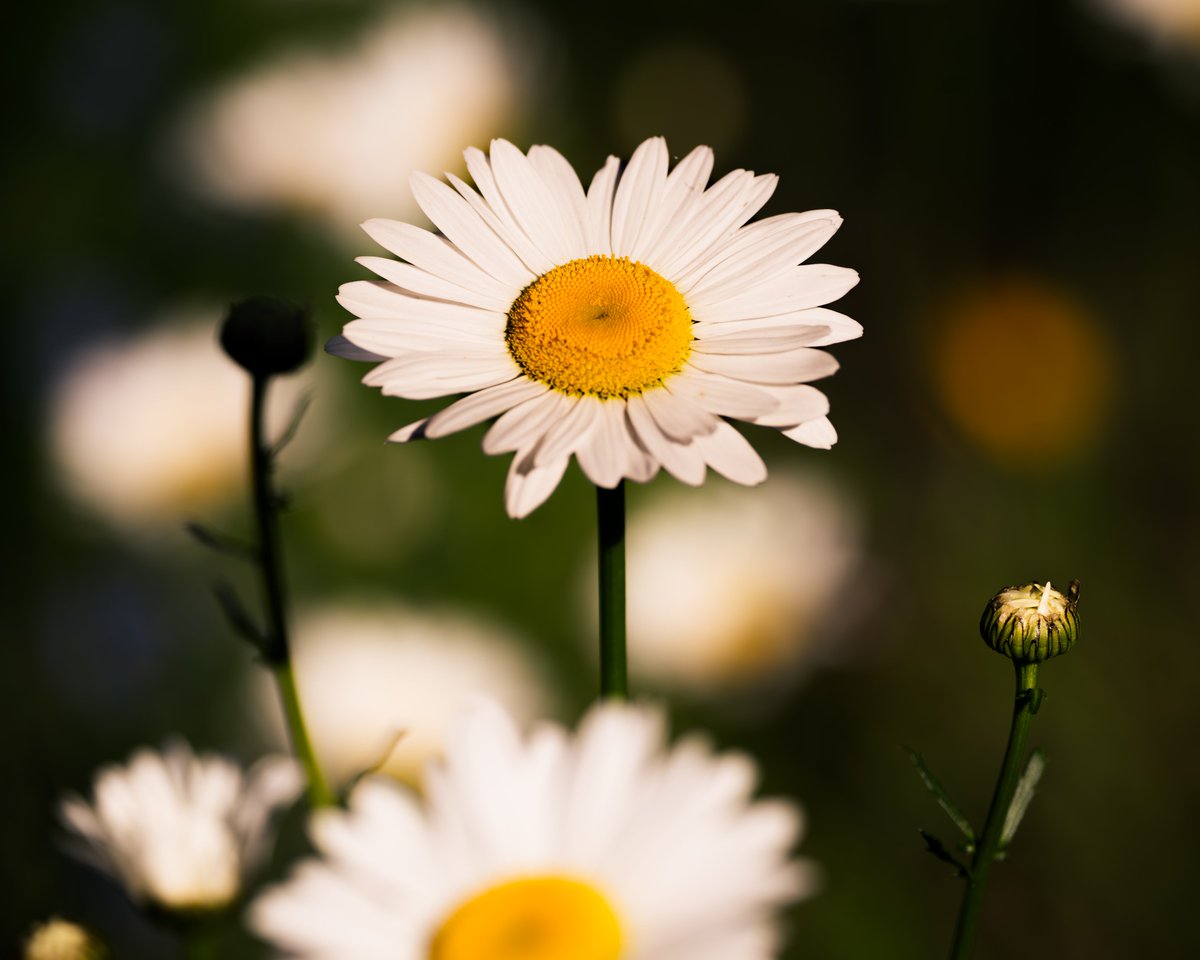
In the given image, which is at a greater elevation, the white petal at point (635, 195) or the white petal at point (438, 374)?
the white petal at point (635, 195)

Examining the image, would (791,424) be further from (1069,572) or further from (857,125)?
(857,125)

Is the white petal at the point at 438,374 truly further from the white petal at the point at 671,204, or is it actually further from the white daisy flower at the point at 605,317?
the white petal at the point at 671,204

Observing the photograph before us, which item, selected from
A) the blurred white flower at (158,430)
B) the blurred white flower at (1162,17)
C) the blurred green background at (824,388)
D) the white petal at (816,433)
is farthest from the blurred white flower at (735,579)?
the white petal at (816,433)

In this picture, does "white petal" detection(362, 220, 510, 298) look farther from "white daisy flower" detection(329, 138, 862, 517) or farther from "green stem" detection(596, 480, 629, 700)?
"green stem" detection(596, 480, 629, 700)

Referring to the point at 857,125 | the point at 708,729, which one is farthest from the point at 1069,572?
the point at 857,125

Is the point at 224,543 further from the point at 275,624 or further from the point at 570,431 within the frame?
the point at 570,431

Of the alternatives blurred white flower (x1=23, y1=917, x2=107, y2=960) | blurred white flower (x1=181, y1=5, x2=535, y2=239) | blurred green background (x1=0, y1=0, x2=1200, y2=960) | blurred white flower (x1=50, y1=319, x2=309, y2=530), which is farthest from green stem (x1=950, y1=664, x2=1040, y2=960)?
blurred white flower (x1=181, y1=5, x2=535, y2=239)
